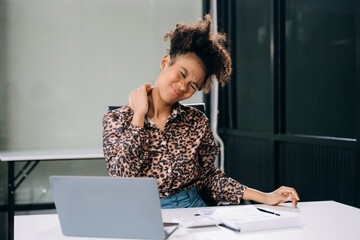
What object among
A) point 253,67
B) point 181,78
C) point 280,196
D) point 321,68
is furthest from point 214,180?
point 253,67

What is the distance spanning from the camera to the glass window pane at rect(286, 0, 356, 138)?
6.88 feet

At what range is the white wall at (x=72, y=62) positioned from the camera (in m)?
3.32

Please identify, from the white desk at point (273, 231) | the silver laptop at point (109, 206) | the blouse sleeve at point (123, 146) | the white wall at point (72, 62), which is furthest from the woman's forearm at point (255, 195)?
the white wall at point (72, 62)

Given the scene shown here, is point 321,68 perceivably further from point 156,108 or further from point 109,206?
point 109,206

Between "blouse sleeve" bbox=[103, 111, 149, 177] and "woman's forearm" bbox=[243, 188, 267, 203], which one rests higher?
"blouse sleeve" bbox=[103, 111, 149, 177]

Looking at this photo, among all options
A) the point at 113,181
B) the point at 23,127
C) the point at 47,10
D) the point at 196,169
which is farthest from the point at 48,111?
the point at 113,181

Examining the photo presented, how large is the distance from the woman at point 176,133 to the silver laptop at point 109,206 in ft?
1.45

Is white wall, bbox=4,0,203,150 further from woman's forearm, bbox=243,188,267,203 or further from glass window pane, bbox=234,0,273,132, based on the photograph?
woman's forearm, bbox=243,188,267,203

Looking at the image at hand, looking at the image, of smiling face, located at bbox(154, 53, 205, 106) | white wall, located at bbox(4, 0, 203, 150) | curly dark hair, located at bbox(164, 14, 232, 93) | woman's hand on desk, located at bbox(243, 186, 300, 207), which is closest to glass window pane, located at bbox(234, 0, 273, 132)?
white wall, located at bbox(4, 0, 203, 150)

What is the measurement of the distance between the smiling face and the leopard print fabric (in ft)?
0.37

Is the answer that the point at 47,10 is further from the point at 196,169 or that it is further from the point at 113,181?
the point at 113,181

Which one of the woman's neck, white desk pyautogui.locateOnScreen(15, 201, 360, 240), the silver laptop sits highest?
the woman's neck

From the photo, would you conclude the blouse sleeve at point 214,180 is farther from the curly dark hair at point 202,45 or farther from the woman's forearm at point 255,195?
the curly dark hair at point 202,45

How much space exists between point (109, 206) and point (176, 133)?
70 cm
